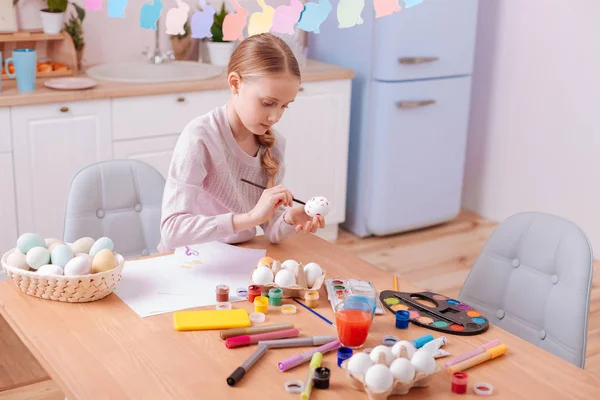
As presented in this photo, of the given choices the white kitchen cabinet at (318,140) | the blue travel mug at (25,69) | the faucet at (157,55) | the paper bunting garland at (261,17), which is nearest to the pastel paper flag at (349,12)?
the paper bunting garland at (261,17)

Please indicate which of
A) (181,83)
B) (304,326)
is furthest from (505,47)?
(304,326)

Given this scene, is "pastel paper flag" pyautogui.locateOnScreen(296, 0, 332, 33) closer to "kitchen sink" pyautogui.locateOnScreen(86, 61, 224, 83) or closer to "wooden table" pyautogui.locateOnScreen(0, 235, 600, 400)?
"kitchen sink" pyautogui.locateOnScreen(86, 61, 224, 83)

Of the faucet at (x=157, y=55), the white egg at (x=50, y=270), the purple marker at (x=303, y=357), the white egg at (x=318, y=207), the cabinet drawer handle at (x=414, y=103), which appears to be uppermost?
the faucet at (x=157, y=55)

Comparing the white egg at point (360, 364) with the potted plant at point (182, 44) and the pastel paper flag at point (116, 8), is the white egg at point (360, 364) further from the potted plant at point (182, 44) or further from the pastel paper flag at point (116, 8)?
the potted plant at point (182, 44)

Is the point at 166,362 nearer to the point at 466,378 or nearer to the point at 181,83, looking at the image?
the point at 466,378

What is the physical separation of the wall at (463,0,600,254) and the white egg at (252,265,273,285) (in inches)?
102

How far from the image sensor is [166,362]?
4.84 ft

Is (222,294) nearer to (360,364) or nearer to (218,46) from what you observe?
(360,364)

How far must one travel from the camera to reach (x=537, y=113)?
416 cm

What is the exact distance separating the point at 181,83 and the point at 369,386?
223 centimetres

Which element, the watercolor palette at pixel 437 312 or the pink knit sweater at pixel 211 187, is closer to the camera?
the watercolor palette at pixel 437 312

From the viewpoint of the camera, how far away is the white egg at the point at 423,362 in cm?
138

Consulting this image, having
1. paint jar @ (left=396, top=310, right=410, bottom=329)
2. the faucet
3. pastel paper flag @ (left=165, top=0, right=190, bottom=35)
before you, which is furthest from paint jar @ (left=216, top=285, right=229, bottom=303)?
the faucet

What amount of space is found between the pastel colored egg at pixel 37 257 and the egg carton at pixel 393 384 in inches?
26.5
